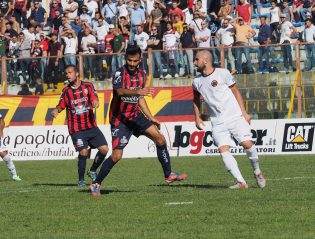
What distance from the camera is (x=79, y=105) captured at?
1841cm

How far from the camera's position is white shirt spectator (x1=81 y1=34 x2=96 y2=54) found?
113 ft

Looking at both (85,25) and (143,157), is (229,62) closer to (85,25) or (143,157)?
(143,157)

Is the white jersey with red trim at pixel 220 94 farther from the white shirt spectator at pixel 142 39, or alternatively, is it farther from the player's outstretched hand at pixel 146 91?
the white shirt spectator at pixel 142 39

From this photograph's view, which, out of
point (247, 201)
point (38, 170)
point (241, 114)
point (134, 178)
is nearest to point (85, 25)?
point (38, 170)

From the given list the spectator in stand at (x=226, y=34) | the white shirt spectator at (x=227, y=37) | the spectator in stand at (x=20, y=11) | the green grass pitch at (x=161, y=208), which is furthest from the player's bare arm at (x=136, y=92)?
the spectator in stand at (x=20, y=11)

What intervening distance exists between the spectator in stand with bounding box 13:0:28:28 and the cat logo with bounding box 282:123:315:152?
1444cm

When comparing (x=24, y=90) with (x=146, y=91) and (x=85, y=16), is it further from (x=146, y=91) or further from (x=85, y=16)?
(x=146, y=91)

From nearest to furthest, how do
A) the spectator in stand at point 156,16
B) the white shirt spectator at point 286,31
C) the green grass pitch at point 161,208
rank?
the green grass pitch at point 161,208, the white shirt spectator at point 286,31, the spectator in stand at point 156,16

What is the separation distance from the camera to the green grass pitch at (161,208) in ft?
35.3

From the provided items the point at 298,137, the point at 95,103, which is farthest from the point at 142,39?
the point at 95,103

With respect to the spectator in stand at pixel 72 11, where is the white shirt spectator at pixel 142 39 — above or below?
below

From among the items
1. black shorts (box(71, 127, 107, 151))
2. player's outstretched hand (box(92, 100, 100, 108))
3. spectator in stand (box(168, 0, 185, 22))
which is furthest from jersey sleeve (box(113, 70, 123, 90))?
spectator in stand (box(168, 0, 185, 22))

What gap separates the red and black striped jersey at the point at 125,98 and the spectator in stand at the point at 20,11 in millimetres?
23772

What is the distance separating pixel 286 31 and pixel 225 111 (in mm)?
16891
